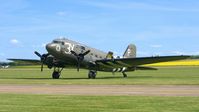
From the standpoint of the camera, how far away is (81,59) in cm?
5488

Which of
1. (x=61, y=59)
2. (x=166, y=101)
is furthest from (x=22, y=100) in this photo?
(x=61, y=59)

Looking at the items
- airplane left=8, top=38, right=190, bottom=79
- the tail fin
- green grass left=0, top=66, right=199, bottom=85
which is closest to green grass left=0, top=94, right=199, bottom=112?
green grass left=0, top=66, right=199, bottom=85

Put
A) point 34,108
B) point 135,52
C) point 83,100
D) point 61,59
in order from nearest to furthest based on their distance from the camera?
1. point 34,108
2. point 83,100
3. point 61,59
4. point 135,52

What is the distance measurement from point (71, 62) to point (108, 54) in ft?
22.2

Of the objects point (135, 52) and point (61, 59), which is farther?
point (135, 52)

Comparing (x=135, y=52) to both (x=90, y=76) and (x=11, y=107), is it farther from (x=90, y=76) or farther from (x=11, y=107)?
(x=11, y=107)

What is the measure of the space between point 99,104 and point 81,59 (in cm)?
3485

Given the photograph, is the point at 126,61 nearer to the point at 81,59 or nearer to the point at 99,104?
the point at 81,59

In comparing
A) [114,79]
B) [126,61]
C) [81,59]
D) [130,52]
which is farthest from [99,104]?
[130,52]

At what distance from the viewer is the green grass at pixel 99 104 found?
18.4 m

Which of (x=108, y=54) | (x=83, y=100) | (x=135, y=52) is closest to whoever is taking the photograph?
(x=83, y=100)

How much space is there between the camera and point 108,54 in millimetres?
60469

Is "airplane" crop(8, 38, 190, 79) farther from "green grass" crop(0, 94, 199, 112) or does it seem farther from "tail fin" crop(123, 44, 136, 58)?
"green grass" crop(0, 94, 199, 112)

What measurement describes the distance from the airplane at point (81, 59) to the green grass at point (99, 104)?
30.8m
